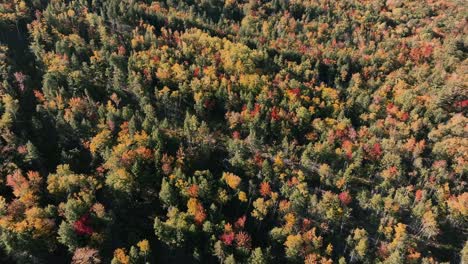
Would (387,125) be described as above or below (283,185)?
above

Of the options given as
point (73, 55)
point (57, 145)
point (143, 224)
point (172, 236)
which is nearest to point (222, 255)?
point (172, 236)

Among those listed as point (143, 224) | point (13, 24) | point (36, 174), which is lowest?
point (143, 224)

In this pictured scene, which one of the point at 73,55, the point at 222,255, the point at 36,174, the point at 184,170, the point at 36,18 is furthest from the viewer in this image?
the point at 36,18

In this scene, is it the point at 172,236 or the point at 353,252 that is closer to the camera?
the point at 172,236

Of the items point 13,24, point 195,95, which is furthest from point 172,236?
point 13,24

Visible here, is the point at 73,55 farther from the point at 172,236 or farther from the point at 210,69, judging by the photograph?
the point at 172,236

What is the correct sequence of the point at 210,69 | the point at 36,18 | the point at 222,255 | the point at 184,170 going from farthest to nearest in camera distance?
the point at 36,18 < the point at 210,69 < the point at 184,170 < the point at 222,255

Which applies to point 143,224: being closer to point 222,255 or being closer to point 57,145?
point 222,255
